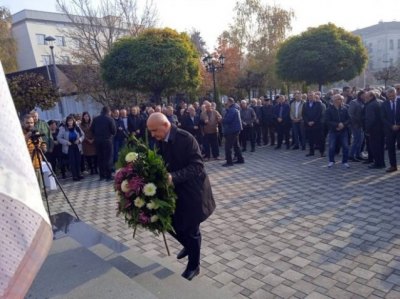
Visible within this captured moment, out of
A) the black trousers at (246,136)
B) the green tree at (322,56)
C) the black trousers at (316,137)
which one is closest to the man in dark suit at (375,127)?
the black trousers at (316,137)

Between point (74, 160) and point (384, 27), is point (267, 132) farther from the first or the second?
point (384, 27)

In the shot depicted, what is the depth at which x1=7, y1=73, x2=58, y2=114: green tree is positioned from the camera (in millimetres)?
12938

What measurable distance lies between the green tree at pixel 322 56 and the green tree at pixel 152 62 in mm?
5956

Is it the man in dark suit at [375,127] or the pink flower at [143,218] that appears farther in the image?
the man in dark suit at [375,127]

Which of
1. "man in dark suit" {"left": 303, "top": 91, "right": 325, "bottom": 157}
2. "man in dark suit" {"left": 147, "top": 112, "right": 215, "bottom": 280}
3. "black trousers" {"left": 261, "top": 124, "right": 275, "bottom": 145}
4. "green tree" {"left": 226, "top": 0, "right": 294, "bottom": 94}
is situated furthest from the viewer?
"green tree" {"left": 226, "top": 0, "right": 294, "bottom": 94}

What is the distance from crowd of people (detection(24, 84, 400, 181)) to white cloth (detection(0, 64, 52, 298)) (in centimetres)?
669

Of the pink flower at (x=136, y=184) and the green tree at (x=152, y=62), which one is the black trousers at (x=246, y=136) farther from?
the pink flower at (x=136, y=184)

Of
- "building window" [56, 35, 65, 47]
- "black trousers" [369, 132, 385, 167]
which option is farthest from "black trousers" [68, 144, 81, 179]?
"building window" [56, 35, 65, 47]

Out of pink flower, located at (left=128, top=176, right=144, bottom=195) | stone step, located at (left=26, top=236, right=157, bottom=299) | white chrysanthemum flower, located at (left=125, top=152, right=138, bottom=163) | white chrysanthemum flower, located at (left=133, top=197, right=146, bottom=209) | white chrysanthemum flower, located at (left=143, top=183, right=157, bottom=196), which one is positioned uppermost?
white chrysanthemum flower, located at (left=125, top=152, right=138, bottom=163)

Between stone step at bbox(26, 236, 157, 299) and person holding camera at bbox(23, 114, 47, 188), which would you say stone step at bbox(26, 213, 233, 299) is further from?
person holding camera at bbox(23, 114, 47, 188)

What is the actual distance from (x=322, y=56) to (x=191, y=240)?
17.0m

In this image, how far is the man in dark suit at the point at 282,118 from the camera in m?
13.2

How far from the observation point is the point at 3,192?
93 centimetres

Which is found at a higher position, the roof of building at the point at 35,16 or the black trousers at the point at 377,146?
the roof of building at the point at 35,16
